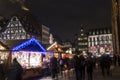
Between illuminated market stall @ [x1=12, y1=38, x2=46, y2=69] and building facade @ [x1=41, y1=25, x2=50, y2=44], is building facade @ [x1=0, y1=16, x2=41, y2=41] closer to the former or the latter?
building facade @ [x1=41, y1=25, x2=50, y2=44]

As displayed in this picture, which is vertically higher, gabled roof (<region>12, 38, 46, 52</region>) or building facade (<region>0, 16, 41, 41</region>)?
building facade (<region>0, 16, 41, 41</region>)

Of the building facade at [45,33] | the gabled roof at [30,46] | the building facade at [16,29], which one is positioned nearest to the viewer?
the gabled roof at [30,46]

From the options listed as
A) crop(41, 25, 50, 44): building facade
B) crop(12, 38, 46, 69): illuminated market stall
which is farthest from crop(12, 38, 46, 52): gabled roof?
crop(41, 25, 50, 44): building facade

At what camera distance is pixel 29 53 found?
101 ft

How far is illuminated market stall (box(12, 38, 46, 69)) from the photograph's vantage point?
92.1 feet

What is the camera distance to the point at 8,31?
13625cm

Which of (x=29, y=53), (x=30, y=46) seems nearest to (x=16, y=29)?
(x=30, y=46)

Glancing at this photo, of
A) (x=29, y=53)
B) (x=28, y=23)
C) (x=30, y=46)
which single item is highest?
(x=28, y=23)

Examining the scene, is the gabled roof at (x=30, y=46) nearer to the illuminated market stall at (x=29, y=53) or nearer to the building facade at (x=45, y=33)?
the illuminated market stall at (x=29, y=53)

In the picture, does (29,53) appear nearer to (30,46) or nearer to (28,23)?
(30,46)

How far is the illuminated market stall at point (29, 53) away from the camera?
28064 millimetres

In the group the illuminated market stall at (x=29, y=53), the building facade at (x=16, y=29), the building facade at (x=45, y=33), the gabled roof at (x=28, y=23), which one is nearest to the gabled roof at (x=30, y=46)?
the illuminated market stall at (x=29, y=53)

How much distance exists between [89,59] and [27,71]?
26.9 feet

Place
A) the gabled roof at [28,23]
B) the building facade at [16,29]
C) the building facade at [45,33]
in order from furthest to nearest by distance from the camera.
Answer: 1. the building facade at [45,33]
2. the gabled roof at [28,23]
3. the building facade at [16,29]
